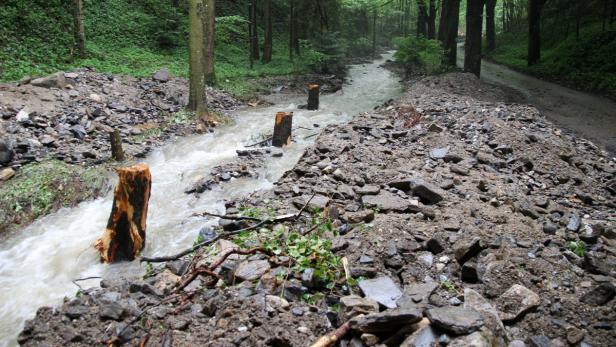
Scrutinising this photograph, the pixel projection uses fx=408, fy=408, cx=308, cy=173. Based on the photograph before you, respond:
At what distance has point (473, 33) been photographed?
59.2ft

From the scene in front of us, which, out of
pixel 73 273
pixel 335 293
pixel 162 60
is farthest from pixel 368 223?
pixel 162 60

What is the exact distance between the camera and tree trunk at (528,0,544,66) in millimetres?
23097

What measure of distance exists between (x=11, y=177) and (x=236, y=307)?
616cm

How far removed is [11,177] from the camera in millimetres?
7406

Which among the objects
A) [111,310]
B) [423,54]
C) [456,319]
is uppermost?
[423,54]

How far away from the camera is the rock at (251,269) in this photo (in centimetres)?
410

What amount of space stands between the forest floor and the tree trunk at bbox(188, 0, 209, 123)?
1.64 ft

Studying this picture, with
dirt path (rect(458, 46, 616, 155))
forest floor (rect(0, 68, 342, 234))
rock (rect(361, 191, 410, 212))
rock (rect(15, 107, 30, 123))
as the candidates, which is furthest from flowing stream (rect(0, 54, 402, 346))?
dirt path (rect(458, 46, 616, 155))

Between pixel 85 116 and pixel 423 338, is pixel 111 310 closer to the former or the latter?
pixel 423 338

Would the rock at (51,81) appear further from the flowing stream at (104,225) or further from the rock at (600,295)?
the rock at (600,295)

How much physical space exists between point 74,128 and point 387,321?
914 centimetres

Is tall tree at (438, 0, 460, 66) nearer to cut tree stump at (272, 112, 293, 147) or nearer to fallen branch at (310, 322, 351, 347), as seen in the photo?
cut tree stump at (272, 112, 293, 147)

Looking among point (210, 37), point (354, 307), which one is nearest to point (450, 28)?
point (210, 37)

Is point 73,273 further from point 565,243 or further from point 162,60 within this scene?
point 162,60
